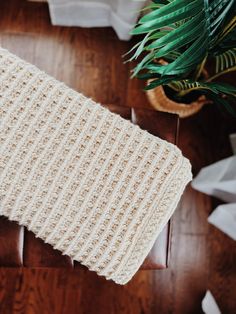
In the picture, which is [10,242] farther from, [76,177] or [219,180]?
[219,180]

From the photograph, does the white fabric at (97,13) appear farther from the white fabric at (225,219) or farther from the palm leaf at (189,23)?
the white fabric at (225,219)

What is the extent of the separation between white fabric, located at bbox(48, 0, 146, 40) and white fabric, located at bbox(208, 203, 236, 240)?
0.72 metres

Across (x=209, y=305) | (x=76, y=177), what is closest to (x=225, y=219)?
(x=209, y=305)

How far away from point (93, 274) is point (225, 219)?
513mm

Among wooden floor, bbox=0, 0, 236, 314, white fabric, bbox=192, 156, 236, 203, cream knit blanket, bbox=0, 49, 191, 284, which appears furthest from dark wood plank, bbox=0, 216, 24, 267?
white fabric, bbox=192, 156, 236, 203

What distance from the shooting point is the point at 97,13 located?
4.91ft

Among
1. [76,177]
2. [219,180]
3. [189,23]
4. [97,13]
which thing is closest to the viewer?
[189,23]

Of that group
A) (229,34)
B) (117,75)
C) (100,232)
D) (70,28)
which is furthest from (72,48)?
(100,232)

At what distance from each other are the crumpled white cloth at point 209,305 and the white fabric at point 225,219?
0.77 feet

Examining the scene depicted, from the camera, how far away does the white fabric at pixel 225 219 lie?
1371 mm

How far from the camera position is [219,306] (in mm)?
1498

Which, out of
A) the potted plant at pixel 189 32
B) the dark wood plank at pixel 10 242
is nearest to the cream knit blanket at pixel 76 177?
the dark wood plank at pixel 10 242

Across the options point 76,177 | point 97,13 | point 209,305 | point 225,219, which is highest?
point 97,13

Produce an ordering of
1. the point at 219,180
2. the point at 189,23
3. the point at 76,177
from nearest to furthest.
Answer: the point at 189,23 → the point at 76,177 → the point at 219,180
